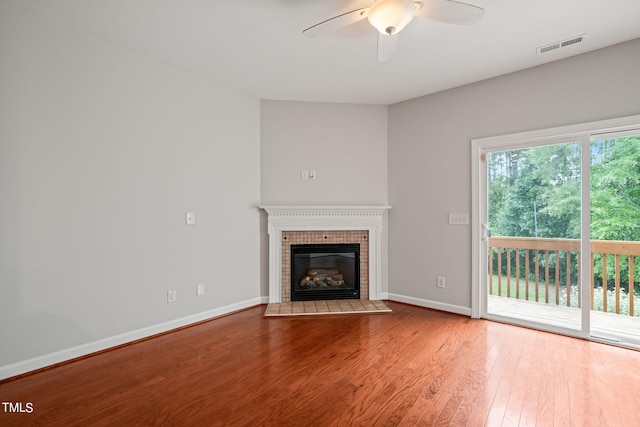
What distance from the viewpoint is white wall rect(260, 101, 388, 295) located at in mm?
4117

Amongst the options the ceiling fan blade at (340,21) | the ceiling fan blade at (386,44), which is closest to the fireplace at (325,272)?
the ceiling fan blade at (386,44)

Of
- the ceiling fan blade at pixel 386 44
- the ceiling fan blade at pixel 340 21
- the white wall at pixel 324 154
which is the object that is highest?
the ceiling fan blade at pixel 340 21

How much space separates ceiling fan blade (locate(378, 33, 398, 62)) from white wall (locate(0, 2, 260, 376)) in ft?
6.62

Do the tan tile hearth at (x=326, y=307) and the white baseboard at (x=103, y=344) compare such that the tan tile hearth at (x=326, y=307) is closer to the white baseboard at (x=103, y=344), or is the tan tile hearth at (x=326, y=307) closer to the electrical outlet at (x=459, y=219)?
the white baseboard at (x=103, y=344)

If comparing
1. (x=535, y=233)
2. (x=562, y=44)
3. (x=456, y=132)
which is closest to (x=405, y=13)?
(x=562, y=44)

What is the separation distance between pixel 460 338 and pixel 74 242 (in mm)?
3419

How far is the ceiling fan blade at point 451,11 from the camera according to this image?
1881 mm

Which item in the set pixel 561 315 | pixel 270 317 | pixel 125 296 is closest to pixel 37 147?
pixel 125 296

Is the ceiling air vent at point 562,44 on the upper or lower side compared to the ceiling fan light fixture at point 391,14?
upper

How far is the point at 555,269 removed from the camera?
3.12 m

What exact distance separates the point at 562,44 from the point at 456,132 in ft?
3.93

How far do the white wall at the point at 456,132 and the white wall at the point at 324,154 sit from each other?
0.80ft

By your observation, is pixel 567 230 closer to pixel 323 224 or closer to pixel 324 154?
pixel 323 224

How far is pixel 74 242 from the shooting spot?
2531mm
